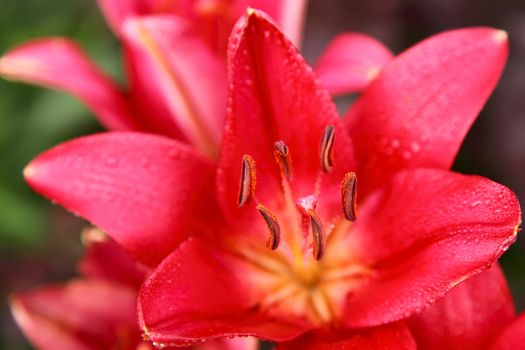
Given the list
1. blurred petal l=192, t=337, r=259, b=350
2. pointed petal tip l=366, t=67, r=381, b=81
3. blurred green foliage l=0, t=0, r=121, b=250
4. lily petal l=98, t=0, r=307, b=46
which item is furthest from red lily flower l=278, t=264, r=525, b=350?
blurred green foliage l=0, t=0, r=121, b=250

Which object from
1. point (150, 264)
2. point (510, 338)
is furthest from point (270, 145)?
point (510, 338)

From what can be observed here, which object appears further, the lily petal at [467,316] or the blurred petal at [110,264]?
the blurred petal at [110,264]

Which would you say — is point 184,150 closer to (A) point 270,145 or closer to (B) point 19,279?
(A) point 270,145

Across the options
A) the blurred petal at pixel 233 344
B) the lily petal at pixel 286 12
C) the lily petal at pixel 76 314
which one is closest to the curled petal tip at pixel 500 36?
the lily petal at pixel 286 12

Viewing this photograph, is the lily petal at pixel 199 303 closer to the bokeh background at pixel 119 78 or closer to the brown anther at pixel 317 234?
the brown anther at pixel 317 234

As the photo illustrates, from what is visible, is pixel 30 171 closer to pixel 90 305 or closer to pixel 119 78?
pixel 90 305

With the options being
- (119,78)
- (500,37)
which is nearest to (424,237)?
(500,37)
